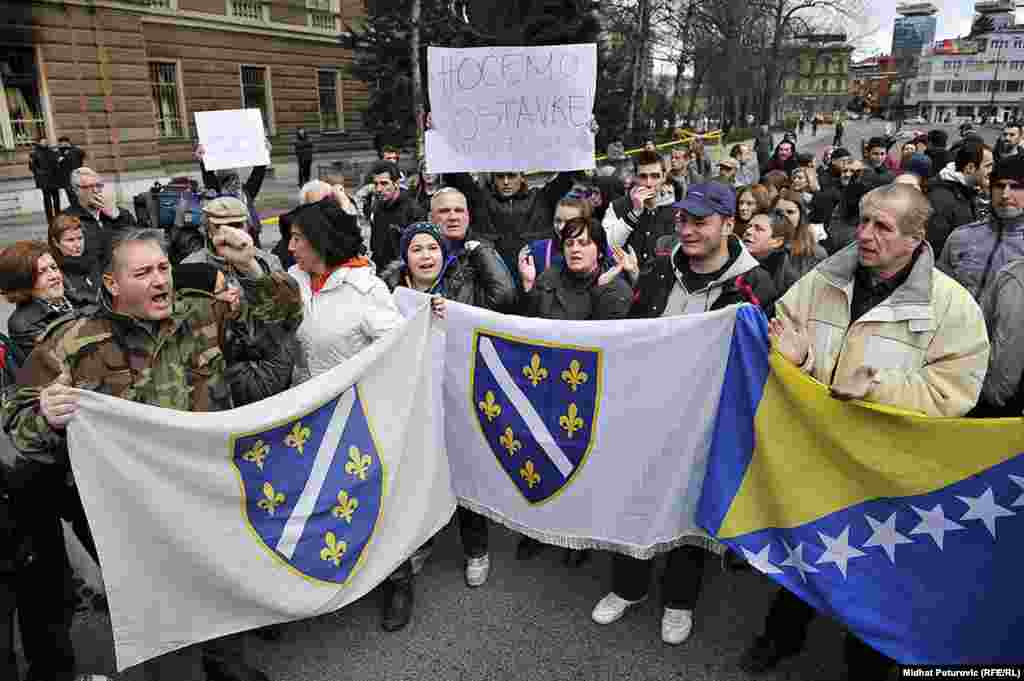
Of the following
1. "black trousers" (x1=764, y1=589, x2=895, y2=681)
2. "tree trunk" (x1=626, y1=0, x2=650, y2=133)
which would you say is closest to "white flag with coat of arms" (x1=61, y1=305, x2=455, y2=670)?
Answer: "black trousers" (x1=764, y1=589, x2=895, y2=681)

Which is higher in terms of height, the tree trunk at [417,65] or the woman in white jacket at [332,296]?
the tree trunk at [417,65]

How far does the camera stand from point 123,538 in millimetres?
2543

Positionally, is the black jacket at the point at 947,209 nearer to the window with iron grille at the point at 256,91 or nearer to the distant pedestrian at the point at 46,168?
the distant pedestrian at the point at 46,168

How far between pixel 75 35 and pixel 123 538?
2024 cm

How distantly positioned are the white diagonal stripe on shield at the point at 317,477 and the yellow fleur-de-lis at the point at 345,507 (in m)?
0.10

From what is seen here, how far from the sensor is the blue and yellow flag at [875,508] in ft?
7.84

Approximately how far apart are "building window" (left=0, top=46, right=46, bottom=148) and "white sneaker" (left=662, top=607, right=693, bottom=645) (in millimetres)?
20372

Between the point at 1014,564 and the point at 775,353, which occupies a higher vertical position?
the point at 775,353

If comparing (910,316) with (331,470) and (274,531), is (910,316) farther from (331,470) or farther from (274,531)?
(274,531)

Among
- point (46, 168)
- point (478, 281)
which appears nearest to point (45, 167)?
point (46, 168)

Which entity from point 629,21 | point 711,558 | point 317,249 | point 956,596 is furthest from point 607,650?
point 629,21

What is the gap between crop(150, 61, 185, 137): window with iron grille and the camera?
71.7ft

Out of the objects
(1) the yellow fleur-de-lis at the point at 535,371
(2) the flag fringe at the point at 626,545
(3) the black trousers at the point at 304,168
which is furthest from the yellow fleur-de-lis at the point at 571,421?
(3) the black trousers at the point at 304,168

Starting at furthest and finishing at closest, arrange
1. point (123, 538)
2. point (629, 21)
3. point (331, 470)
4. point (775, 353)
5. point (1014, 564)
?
point (629, 21) < point (331, 470) < point (775, 353) < point (123, 538) < point (1014, 564)
